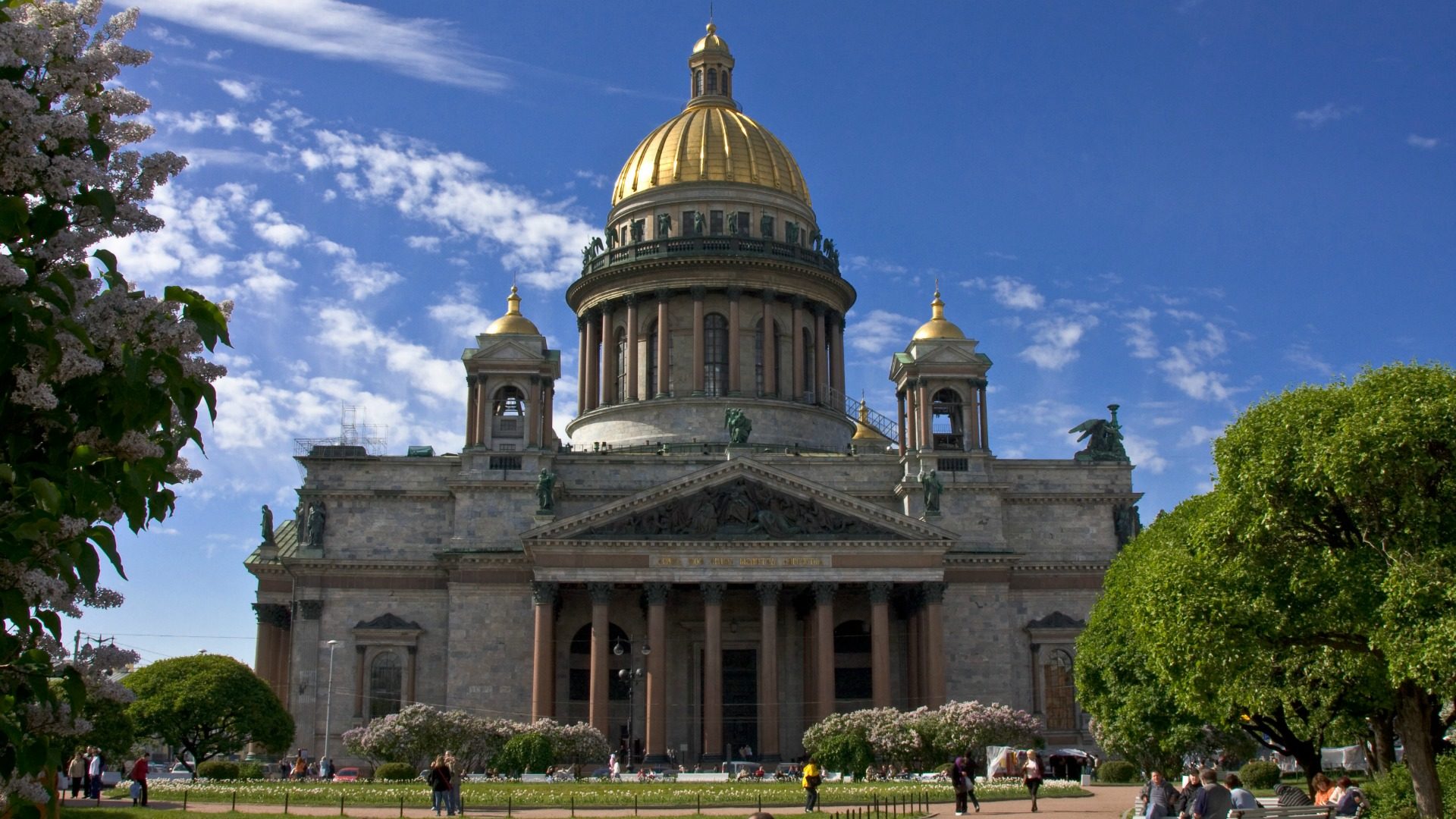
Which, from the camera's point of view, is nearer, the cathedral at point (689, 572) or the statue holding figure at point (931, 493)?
the cathedral at point (689, 572)

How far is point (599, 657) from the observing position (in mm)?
60750

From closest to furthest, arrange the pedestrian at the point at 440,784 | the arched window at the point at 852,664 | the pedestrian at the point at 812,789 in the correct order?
1. the pedestrian at the point at 440,784
2. the pedestrian at the point at 812,789
3. the arched window at the point at 852,664

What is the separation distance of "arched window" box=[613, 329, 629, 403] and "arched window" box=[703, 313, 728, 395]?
4.53 metres

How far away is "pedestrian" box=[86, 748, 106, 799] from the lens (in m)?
40.0

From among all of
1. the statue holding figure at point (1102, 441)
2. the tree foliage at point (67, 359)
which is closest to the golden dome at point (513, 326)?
the statue holding figure at point (1102, 441)

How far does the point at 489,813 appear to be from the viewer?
36.6 m

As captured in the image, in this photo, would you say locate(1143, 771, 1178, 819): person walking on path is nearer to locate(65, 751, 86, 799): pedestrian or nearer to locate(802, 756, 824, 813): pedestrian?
locate(802, 756, 824, 813): pedestrian

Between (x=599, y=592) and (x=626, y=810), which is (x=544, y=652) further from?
(x=626, y=810)

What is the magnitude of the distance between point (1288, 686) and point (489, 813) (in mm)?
19438

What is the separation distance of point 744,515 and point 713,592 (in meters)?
3.55

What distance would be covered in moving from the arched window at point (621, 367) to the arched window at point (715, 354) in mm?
4527

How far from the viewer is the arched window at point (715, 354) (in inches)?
3054

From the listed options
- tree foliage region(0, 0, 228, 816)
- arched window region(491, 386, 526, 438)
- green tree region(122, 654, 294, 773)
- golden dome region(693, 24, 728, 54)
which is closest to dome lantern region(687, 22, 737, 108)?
golden dome region(693, 24, 728, 54)

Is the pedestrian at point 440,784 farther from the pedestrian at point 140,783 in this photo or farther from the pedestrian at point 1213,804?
the pedestrian at point 1213,804
